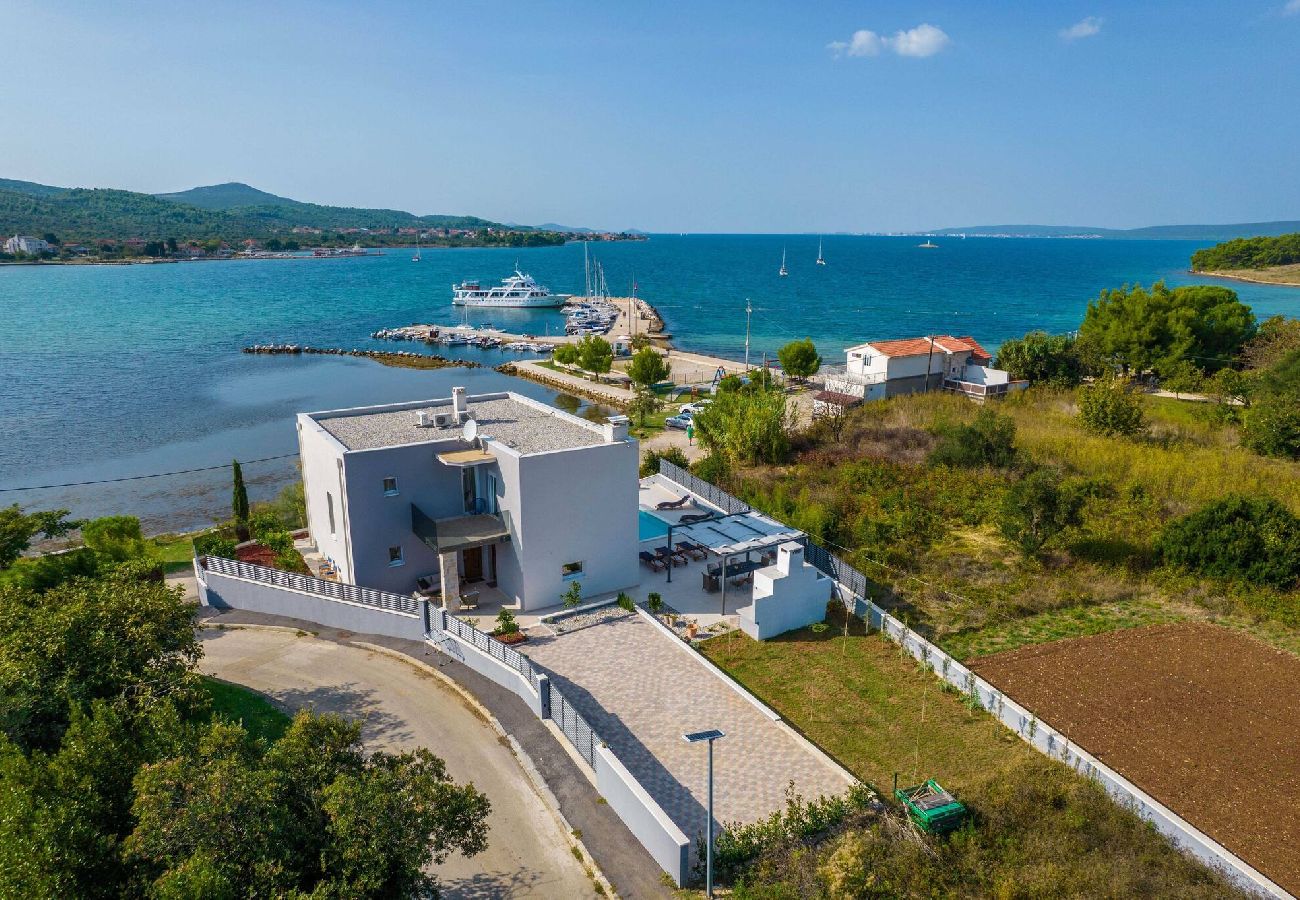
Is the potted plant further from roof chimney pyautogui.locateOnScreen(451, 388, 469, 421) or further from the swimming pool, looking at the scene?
roof chimney pyautogui.locateOnScreen(451, 388, 469, 421)

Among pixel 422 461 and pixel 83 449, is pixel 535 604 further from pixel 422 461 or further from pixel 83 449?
pixel 83 449

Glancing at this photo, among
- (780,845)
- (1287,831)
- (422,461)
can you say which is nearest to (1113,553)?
(1287,831)

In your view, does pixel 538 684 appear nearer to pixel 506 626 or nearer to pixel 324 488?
pixel 506 626

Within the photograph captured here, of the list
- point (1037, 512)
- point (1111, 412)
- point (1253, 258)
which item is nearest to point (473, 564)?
point (1037, 512)


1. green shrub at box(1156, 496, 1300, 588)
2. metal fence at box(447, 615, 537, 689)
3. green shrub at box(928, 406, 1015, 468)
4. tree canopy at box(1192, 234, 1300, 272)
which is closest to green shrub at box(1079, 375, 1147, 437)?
green shrub at box(928, 406, 1015, 468)

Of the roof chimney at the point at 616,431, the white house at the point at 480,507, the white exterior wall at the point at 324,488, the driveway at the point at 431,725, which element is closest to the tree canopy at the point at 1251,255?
the roof chimney at the point at 616,431

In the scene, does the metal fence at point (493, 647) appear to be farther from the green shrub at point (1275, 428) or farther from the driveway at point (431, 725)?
the green shrub at point (1275, 428)
